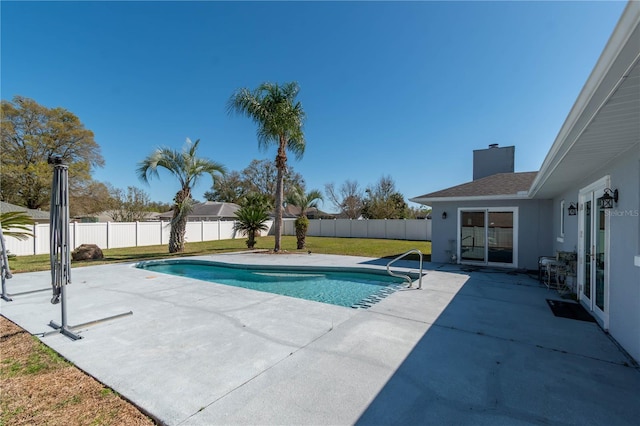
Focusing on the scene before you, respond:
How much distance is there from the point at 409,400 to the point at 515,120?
14124 mm

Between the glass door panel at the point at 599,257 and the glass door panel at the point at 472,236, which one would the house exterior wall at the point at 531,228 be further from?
the glass door panel at the point at 599,257

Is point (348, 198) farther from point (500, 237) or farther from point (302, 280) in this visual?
point (302, 280)

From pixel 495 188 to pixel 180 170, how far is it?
584 inches

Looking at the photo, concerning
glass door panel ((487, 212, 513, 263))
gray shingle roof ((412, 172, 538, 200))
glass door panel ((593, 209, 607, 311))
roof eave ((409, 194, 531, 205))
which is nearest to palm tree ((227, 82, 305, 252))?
roof eave ((409, 194, 531, 205))

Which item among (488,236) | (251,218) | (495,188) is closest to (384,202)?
(251,218)

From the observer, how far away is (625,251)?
4.03 metres

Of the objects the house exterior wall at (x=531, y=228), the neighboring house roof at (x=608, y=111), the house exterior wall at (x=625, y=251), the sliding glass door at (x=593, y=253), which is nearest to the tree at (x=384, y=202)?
the house exterior wall at (x=531, y=228)

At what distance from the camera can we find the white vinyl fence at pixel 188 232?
15.2 m

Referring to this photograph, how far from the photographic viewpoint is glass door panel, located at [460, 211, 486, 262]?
11.5m

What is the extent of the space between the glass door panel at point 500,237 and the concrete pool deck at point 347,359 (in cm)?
523

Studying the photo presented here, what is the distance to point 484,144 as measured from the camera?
53.3 feet

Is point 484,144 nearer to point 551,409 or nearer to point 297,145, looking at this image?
point 297,145

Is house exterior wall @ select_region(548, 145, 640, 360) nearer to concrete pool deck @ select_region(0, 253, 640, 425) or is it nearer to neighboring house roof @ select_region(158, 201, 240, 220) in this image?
concrete pool deck @ select_region(0, 253, 640, 425)

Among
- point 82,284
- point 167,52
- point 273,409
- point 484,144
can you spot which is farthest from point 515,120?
point 82,284
